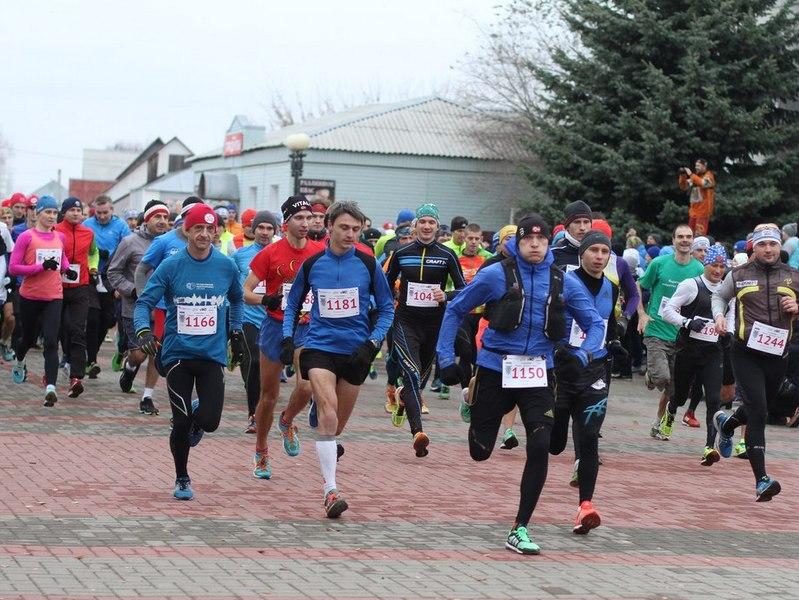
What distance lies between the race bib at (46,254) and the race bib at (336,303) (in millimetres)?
6291

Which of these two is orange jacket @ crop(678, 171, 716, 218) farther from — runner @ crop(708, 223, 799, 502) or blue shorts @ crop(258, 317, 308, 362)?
blue shorts @ crop(258, 317, 308, 362)

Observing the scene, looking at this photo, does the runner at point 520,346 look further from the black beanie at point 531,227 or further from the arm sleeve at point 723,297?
the arm sleeve at point 723,297

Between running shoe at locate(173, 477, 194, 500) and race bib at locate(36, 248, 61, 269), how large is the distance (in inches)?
235

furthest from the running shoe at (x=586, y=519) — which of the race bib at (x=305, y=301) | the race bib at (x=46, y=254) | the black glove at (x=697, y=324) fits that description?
the race bib at (x=46, y=254)

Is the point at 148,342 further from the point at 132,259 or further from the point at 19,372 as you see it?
the point at 19,372

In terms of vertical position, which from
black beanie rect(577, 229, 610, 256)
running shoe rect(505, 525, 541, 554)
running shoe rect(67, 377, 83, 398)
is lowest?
running shoe rect(505, 525, 541, 554)

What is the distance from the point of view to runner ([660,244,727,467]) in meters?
13.5

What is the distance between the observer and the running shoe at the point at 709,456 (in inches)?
512

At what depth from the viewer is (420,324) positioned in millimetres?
13469

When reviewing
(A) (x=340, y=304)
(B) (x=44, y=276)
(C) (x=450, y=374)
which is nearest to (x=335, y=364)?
(A) (x=340, y=304)

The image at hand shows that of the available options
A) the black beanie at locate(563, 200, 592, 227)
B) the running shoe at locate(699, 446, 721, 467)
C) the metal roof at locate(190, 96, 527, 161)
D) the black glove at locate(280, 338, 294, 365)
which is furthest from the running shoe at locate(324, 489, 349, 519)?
the metal roof at locate(190, 96, 527, 161)

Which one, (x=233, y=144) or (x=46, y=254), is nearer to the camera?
(x=46, y=254)

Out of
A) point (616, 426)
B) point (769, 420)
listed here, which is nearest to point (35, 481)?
point (616, 426)

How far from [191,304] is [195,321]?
0.12 m
